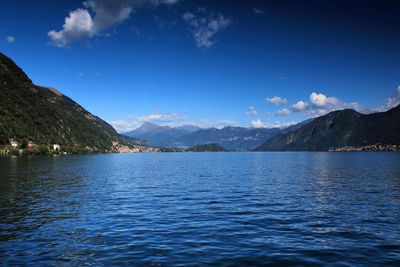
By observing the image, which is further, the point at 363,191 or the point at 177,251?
the point at 363,191

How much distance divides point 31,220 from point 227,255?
22.1 metres

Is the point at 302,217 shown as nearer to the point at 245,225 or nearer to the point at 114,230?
the point at 245,225

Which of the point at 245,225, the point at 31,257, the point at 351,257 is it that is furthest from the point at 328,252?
the point at 31,257

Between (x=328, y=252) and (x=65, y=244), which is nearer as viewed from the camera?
A: (x=328, y=252)

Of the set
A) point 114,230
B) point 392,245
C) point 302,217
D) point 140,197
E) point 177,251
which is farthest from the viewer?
point 140,197

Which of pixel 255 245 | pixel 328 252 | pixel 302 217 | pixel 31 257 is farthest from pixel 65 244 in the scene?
pixel 302 217

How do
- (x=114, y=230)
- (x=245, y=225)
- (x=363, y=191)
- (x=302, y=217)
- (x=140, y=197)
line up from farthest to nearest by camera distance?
(x=363, y=191) < (x=140, y=197) < (x=302, y=217) < (x=245, y=225) < (x=114, y=230)

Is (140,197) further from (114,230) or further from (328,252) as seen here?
(328,252)

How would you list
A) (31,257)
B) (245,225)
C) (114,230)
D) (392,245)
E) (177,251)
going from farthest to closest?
(245,225), (114,230), (392,245), (177,251), (31,257)

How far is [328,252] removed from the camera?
24406 mm

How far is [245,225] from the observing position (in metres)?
33.2

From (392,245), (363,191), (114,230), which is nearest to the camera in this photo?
(392,245)

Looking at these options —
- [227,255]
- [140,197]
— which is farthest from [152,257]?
[140,197]

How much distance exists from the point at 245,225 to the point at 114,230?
488 inches
